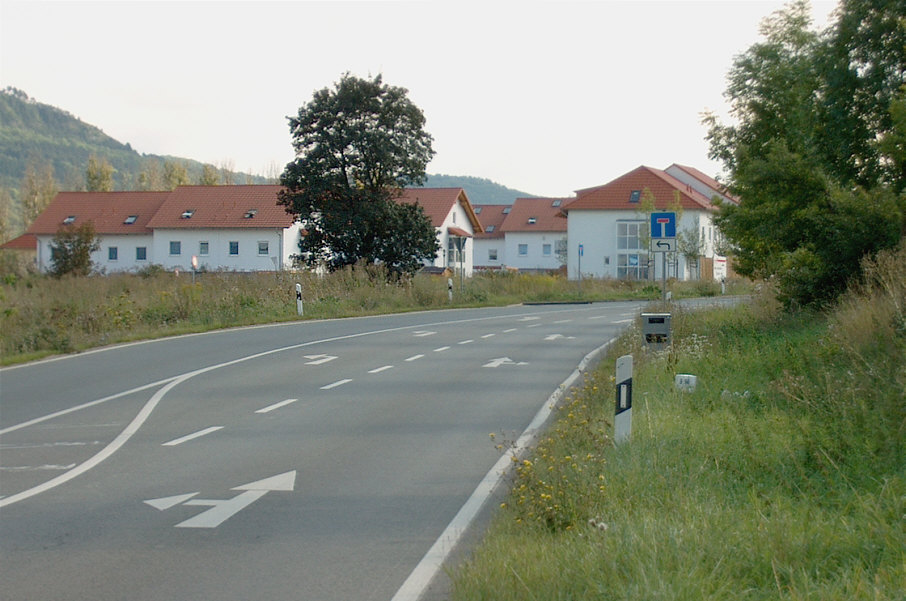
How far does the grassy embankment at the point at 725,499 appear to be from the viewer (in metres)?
4.75

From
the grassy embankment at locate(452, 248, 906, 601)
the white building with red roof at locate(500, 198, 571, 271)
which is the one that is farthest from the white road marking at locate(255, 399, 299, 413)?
the white building with red roof at locate(500, 198, 571, 271)

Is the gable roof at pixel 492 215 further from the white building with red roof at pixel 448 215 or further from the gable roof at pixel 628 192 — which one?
the gable roof at pixel 628 192

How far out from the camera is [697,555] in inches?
196

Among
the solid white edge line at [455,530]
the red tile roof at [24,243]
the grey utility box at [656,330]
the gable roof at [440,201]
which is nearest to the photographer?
the solid white edge line at [455,530]

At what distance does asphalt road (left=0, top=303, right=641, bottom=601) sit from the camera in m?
5.92

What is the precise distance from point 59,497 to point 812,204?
48.8 ft

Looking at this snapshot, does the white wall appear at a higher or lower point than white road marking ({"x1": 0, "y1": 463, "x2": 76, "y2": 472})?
higher

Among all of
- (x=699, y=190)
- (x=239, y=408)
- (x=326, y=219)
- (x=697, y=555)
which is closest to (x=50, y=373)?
(x=239, y=408)

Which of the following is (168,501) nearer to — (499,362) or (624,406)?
(624,406)

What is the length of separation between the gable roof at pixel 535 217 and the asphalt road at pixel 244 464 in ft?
291

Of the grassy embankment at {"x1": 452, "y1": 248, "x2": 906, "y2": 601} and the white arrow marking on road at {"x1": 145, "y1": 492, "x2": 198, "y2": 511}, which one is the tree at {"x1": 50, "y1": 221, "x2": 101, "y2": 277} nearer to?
the white arrow marking on road at {"x1": 145, "y1": 492, "x2": 198, "y2": 511}

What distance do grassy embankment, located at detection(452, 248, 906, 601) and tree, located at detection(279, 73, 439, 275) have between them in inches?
1415

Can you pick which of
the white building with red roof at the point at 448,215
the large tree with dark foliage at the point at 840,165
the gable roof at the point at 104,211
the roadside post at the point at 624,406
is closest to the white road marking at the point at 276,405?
the roadside post at the point at 624,406

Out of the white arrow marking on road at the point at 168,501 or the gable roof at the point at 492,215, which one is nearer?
the white arrow marking on road at the point at 168,501
